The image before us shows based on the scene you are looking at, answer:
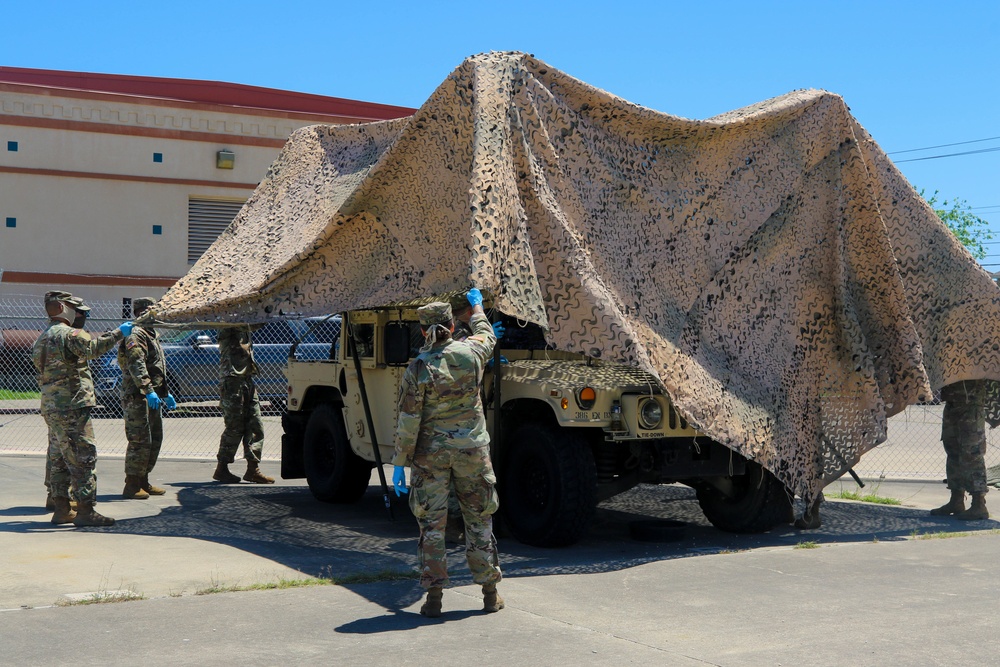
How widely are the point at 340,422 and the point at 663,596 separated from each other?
16.3 feet

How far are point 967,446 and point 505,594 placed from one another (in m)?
5.56

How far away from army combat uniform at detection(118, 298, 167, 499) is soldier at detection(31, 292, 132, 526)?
1287mm

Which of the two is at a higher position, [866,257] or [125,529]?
[866,257]

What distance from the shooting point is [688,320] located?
30.8 feet

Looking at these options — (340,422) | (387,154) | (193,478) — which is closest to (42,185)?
(193,478)

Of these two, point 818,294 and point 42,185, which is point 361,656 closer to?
point 818,294

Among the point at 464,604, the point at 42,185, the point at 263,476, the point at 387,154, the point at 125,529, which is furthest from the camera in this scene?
the point at 42,185

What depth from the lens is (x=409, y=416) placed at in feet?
23.0

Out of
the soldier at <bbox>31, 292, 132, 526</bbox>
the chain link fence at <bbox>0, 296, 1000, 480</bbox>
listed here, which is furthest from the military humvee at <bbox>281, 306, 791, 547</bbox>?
the chain link fence at <bbox>0, 296, 1000, 480</bbox>

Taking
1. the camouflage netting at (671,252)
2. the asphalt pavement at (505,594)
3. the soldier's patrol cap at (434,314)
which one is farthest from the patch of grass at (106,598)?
the camouflage netting at (671,252)

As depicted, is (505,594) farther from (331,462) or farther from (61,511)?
(331,462)

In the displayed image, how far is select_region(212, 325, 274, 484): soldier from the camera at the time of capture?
13156 millimetres

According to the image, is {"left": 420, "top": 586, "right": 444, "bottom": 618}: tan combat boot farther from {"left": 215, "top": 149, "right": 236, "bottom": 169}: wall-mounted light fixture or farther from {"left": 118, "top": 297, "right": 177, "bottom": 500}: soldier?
{"left": 215, "top": 149, "right": 236, "bottom": 169}: wall-mounted light fixture

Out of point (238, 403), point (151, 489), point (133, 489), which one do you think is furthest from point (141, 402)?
point (238, 403)
